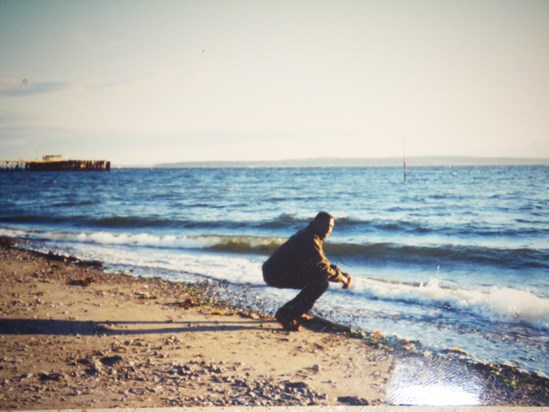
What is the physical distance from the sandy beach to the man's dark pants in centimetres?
35

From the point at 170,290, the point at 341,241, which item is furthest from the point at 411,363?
the point at 341,241

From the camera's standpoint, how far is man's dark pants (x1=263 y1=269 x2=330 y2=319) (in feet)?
18.1

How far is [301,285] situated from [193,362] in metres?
1.95

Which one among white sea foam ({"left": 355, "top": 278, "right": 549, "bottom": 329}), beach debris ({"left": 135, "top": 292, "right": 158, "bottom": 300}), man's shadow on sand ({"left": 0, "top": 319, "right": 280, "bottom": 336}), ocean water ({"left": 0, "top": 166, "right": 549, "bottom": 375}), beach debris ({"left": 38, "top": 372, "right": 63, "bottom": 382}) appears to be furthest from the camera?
beach debris ({"left": 135, "top": 292, "right": 158, "bottom": 300})

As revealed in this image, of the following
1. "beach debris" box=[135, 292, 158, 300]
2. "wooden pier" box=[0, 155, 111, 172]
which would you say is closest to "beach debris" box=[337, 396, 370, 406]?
"beach debris" box=[135, 292, 158, 300]

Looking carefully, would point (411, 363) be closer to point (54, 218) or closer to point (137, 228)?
point (137, 228)

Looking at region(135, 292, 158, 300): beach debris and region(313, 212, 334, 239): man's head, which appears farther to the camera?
region(135, 292, 158, 300): beach debris

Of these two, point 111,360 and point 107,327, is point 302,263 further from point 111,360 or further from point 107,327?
point 107,327

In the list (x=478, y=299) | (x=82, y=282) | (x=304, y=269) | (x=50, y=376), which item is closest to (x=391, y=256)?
(x=478, y=299)

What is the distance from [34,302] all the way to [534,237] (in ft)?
50.7

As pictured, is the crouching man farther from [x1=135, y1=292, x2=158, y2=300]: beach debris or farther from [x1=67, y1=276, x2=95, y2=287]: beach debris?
[x1=67, y1=276, x2=95, y2=287]: beach debris

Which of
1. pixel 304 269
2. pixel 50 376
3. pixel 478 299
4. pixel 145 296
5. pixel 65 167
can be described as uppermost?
pixel 65 167

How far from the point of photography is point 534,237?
14.0m

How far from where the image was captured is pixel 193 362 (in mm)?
4344
